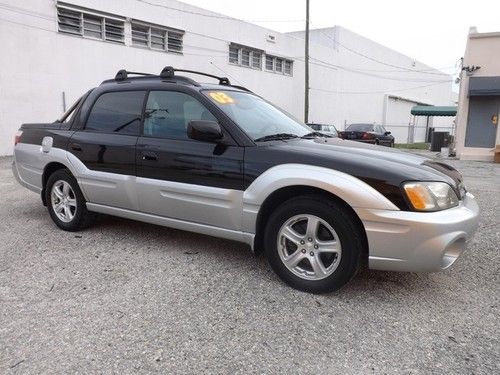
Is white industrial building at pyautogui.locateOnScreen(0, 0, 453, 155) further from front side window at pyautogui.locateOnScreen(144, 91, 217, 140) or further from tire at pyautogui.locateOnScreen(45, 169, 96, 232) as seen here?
front side window at pyautogui.locateOnScreen(144, 91, 217, 140)

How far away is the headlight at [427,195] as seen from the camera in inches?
115

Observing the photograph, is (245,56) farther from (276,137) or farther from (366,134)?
(276,137)

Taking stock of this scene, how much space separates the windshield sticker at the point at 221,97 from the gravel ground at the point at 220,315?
1.45 metres

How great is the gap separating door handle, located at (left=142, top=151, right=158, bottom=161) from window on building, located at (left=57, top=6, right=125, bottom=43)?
13.4 meters

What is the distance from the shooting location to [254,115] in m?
4.03

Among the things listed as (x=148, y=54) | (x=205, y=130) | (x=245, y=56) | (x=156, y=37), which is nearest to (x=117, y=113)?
(x=205, y=130)

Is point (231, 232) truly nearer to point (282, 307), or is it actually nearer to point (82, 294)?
point (282, 307)

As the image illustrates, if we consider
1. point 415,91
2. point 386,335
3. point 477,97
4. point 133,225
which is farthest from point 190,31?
point 415,91

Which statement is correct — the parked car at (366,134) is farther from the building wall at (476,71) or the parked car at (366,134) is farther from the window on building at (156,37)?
the window on building at (156,37)

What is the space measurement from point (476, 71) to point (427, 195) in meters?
16.6

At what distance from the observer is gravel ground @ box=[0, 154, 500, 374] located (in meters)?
2.41

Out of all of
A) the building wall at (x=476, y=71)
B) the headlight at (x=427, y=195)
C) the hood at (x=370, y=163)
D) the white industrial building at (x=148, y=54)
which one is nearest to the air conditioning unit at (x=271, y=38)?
the white industrial building at (x=148, y=54)

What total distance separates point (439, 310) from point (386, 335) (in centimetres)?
60

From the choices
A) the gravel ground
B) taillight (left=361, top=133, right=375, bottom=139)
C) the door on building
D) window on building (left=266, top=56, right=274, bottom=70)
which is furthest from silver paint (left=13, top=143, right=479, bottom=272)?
window on building (left=266, top=56, right=274, bottom=70)
